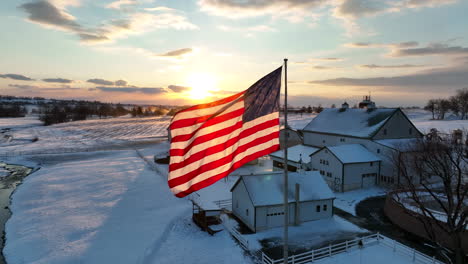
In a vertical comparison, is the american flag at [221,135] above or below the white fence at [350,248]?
above

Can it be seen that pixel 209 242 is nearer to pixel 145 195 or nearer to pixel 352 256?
pixel 352 256

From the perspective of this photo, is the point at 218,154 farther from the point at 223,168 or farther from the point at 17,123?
the point at 17,123

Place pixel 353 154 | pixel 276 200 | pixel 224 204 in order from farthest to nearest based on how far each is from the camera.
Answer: pixel 353 154, pixel 224 204, pixel 276 200

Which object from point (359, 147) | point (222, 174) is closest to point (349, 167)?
point (359, 147)

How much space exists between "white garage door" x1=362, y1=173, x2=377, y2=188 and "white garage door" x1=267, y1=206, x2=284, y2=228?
16.5 metres

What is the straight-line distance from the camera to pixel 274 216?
22.9 meters

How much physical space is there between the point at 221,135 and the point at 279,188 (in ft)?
46.2

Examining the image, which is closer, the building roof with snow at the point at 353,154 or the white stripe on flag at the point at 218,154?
the white stripe on flag at the point at 218,154

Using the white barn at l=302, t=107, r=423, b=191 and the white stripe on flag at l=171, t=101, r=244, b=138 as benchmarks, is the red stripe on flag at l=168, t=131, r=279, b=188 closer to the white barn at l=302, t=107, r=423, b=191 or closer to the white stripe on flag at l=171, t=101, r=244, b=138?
the white stripe on flag at l=171, t=101, r=244, b=138

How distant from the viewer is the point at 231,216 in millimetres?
25859

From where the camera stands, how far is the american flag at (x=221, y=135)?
10969mm

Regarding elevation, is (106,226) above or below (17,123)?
below

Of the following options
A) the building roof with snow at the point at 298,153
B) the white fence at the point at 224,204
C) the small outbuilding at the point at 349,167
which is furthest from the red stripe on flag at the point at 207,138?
the building roof with snow at the point at 298,153

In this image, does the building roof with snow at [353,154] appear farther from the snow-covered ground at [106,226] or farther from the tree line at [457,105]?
the tree line at [457,105]
